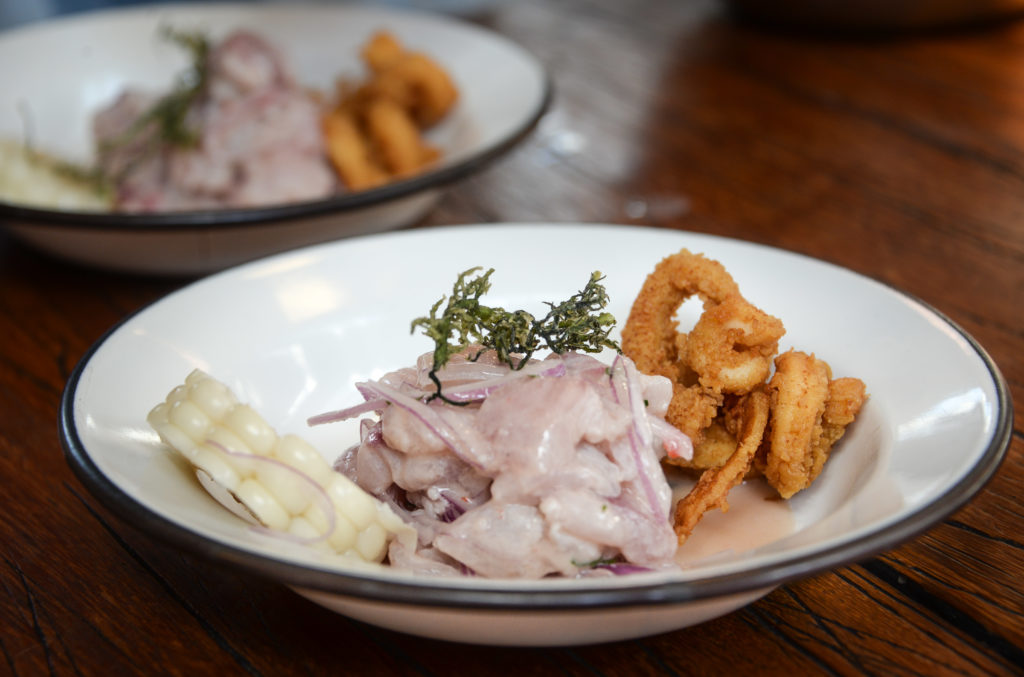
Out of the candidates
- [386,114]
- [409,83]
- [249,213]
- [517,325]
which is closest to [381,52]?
[409,83]

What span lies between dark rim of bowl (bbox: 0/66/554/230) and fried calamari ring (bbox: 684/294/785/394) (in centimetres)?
93

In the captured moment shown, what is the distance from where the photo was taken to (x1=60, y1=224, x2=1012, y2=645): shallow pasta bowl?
0.97 m

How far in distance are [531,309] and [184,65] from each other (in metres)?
2.10

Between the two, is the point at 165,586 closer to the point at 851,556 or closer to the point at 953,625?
the point at 851,556

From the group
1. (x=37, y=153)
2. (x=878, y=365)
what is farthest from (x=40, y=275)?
(x=878, y=365)

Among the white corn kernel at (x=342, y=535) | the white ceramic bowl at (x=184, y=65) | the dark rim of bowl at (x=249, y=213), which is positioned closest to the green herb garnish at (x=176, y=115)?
the white ceramic bowl at (x=184, y=65)

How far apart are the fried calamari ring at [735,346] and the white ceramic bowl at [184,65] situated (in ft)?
3.11

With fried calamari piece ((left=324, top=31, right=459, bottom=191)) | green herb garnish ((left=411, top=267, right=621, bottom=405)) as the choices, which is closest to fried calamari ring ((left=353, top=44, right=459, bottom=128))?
fried calamari piece ((left=324, top=31, right=459, bottom=191))

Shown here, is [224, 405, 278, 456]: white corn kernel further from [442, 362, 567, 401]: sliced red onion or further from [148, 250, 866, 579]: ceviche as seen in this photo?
[442, 362, 567, 401]: sliced red onion

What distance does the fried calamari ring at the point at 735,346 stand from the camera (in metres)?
1.41

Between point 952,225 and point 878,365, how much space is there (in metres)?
1.25

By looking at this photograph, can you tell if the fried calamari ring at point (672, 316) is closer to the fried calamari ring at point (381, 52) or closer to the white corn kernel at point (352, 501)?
the white corn kernel at point (352, 501)

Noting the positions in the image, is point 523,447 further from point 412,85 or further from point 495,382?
point 412,85

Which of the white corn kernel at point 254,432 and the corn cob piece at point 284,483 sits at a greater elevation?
the white corn kernel at point 254,432
